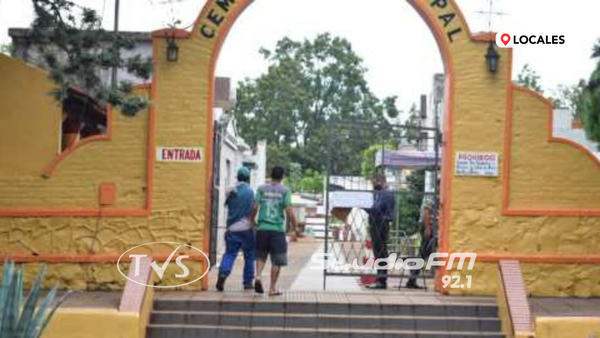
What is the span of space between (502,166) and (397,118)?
48.2 meters

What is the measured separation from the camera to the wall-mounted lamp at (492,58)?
12977 millimetres

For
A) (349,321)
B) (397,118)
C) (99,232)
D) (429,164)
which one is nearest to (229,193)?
(99,232)

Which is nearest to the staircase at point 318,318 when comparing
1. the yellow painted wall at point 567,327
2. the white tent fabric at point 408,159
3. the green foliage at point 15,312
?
the yellow painted wall at point 567,327

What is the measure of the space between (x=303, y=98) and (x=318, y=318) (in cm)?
5173

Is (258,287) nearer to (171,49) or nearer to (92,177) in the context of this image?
(92,177)

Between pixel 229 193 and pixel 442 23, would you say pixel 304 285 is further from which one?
pixel 442 23

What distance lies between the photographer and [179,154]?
13.0 metres

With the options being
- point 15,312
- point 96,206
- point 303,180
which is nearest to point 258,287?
point 96,206

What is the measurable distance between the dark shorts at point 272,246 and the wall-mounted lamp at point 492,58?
3.62 meters

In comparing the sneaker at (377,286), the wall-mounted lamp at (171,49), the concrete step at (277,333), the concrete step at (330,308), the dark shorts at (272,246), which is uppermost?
the wall-mounted lamp at (171,49)

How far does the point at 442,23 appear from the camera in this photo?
42.8 feet

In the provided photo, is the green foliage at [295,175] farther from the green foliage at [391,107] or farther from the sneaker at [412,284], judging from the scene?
the sneaker at [412,284]

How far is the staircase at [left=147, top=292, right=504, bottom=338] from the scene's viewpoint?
11.1 m

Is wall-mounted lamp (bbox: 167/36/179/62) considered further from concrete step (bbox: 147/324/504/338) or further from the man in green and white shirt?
concrete step (bbox: 147/324/504/338)
